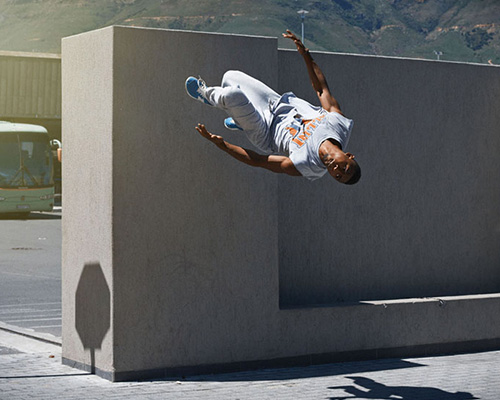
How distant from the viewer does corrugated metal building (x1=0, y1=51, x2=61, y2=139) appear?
43.3 meters

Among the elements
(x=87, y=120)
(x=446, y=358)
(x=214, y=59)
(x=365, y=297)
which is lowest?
(x=446, y=358)

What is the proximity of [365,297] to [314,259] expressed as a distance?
73cm

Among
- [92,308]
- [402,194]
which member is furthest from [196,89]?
[402,194]

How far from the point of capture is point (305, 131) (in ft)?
26.0

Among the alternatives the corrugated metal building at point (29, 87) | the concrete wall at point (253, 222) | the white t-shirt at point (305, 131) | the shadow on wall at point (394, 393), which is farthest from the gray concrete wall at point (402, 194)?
the corrugated metal building at point (29, 87)

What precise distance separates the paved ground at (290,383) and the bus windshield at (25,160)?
2439cm

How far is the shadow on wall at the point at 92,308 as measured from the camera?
28.0ft

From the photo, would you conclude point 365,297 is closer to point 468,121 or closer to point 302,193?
point 302,193

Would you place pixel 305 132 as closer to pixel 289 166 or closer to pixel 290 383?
pixel 289 166

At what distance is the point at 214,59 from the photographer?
29.4ft

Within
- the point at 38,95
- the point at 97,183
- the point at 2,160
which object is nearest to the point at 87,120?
the point at 97,183

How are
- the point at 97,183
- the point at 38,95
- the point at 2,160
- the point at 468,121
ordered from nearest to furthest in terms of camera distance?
the point at 97,183 → the point at 468,121 → the point at 2,160 → the point at 38,95

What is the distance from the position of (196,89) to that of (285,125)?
0.87 m

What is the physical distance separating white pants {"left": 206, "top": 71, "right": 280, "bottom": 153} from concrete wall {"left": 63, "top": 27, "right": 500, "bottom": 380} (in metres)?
0.59
